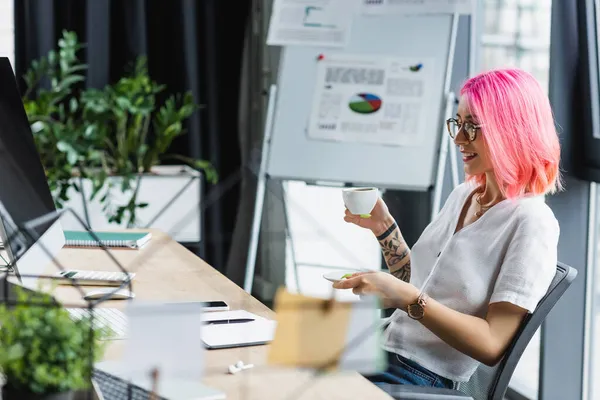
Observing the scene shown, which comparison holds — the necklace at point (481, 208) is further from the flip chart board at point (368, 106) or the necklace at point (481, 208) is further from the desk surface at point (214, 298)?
the flip chart board at point (368, 106)

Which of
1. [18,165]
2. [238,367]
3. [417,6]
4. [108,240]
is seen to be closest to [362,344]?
[238,367]

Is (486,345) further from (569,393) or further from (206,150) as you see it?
(206,150)

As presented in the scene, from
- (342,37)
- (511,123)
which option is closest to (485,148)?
(511,123)

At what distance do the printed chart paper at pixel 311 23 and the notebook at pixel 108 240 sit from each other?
1016 mm

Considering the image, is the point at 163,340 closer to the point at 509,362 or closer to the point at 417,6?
the point at 509,362

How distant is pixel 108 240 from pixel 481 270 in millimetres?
997

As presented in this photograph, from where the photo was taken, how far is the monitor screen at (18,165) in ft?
4.82

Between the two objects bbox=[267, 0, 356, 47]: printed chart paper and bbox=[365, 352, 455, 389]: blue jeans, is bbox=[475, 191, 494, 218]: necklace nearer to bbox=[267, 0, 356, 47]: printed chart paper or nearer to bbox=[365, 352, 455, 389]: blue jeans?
bbox=[365, 352, 455, 389]: blue jeans

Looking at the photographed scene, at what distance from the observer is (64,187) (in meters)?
3.30

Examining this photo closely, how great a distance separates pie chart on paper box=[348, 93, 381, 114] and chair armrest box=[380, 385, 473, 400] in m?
1.48

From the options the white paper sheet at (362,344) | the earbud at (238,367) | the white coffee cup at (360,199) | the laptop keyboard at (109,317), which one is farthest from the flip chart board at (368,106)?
the white paper sheet at (362,344)

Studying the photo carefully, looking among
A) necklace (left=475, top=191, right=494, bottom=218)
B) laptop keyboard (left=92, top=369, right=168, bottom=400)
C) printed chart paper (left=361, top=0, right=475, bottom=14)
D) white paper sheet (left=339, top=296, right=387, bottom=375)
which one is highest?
printed chart paper (left=361, top=0, right=475, bottom=14)

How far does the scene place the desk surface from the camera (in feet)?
3.28

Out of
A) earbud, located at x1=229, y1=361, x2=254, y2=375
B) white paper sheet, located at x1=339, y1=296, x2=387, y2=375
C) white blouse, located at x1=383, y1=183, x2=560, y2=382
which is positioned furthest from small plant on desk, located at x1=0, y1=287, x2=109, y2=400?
white blouse, located at x1=383, y1=183, x2=560, y2=382
